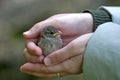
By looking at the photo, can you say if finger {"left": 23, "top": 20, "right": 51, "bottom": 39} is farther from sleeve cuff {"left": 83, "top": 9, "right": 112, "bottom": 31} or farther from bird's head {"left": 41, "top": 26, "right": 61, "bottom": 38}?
sleeve cuff {"left": 83, "top": 9, "right": 112, "bottom": 31}

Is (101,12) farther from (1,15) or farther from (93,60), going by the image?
(1,15)

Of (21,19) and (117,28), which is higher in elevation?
(117,28)

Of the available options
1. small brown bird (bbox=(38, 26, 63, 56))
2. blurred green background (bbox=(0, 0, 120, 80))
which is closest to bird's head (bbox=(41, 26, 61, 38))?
small brown bird (bbox=(38, 26, 63, 56))

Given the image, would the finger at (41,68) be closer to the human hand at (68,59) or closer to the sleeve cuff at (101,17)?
the human hand at (68,59)

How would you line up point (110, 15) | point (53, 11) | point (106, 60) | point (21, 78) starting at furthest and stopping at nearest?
1. point (53, 11)
2. point (21, 78)
3. point (110, 15)
4. point (106, 60)

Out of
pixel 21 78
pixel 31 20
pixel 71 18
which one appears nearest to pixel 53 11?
pixel 31 20

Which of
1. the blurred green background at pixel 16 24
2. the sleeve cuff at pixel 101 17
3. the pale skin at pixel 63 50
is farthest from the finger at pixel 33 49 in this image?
the blurred green background at pixel 16 24

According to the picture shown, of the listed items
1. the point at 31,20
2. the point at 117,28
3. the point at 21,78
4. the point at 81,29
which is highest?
the point at 117,28
